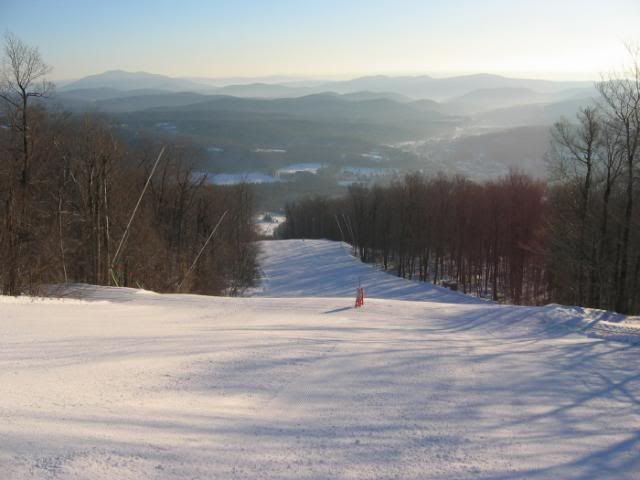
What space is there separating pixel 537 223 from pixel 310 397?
36.2 meters

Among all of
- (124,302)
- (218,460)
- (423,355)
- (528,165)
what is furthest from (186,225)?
(528,165)

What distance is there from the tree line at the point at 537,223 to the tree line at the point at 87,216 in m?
16.1

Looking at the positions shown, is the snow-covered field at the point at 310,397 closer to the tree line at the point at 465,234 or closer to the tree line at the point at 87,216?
the tree line at the point at 87,216

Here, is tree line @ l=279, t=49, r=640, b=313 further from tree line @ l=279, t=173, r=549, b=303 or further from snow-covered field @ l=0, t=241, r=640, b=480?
snow-covered field @ l=0, t=241, r=640, b=480

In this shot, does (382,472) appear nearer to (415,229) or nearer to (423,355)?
(423,355)

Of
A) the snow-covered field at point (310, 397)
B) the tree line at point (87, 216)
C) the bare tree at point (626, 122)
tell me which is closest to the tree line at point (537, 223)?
the bare tree at point (626, 122)

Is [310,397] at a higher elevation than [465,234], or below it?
below

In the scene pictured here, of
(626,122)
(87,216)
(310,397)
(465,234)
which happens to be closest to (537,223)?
(465,234)

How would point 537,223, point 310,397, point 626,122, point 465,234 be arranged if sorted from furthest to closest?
point 465,234 < point 537,223 < point 626,122 < point 310,397

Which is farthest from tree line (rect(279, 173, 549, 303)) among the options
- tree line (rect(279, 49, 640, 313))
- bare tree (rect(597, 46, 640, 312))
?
bare tree (rect(597, 46, 640, 312))

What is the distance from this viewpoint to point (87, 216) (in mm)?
24672

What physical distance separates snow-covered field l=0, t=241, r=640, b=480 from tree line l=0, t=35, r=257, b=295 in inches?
271

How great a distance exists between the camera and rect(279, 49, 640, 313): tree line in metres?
20.6

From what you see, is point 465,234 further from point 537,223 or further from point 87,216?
point 87,216
